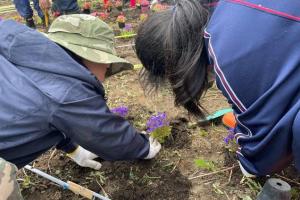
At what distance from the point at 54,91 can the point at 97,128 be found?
28 centimetres

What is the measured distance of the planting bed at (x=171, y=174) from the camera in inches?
81.7

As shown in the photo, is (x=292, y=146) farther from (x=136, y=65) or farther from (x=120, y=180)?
(x=136, y=65)

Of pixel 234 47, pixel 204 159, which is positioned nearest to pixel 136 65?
pixel 204 159

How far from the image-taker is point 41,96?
1538 mm

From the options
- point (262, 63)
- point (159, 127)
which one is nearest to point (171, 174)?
point (159, 127)

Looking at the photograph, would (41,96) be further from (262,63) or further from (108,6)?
(108,6)

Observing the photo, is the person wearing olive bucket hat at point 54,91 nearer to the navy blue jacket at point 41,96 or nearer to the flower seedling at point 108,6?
the navy blue jacket at point 41,96

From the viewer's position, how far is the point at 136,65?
12.2 ft

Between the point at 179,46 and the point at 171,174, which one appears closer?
the point at 179,46

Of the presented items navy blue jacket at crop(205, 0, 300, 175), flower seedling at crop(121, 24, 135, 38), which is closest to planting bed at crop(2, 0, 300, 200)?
navy blue jacket at crop(205, 0, 300, 175)

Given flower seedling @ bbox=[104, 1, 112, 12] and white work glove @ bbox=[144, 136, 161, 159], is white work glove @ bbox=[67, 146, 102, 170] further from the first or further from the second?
flower seedling @ bbox=[104, 1, 112, 12]

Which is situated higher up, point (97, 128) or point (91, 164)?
point (97, 128)

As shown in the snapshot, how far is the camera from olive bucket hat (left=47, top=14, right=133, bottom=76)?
5.64ft

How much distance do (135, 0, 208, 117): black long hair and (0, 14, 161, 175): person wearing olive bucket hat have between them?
1.00 feet
